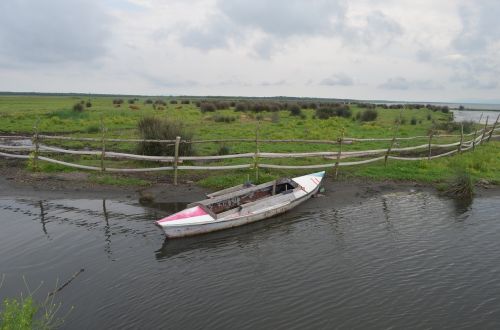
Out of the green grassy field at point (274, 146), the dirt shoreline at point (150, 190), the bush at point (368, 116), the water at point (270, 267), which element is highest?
the bush at point (368, 116)

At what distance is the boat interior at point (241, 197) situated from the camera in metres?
10.2

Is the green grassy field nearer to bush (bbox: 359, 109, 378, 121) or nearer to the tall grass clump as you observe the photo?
the tall grass clump

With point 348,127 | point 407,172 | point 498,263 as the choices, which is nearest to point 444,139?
point 348,127

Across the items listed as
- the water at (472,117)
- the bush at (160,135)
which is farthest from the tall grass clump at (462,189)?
the water at (472,117)

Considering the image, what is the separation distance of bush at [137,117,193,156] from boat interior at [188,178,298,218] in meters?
4.70

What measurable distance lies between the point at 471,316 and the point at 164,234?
244 inches

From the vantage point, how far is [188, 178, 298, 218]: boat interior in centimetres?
1025

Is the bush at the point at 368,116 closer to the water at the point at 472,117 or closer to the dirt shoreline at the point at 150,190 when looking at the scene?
the water at the point at 472,117

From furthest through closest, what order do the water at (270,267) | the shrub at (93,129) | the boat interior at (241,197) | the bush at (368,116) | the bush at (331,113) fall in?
the bush at (331,113), the bush at (368,116), the shrub at (93,129), the boat interior at (241,197), the water at (270,267)

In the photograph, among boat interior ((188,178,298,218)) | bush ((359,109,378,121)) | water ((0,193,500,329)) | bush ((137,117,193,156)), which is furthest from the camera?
bush ((359,109,378,121))

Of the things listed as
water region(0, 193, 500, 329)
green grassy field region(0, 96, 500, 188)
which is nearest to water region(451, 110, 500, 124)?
green grassy field region(0, 96, 500, 188)

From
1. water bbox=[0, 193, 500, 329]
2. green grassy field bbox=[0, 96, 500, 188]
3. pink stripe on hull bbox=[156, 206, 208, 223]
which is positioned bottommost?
water bbox=[0, 193, 500, 329]

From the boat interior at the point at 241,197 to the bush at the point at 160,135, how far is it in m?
4.70

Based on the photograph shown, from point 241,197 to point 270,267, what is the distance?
3405 mm
